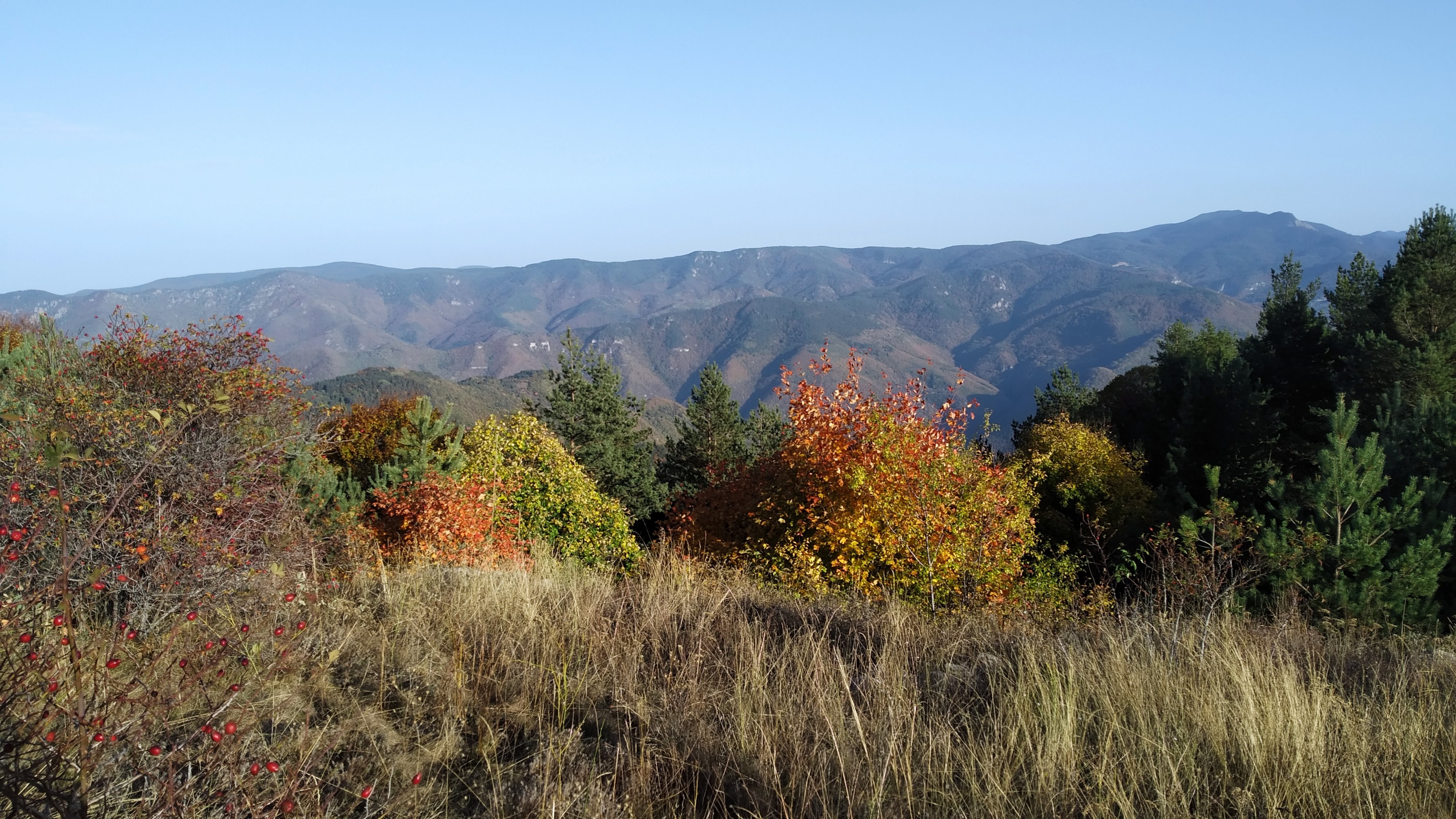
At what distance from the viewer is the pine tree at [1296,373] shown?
2930 centimetres

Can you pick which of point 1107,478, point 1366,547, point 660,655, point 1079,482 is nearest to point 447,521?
point 660,655

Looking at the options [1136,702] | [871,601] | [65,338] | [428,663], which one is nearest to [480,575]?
[428,663]

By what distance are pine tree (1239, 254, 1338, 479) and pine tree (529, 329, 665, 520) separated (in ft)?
78.6

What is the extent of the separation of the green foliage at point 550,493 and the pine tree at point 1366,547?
10.3 m

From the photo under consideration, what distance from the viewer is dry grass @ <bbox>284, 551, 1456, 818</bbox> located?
245 centimetres

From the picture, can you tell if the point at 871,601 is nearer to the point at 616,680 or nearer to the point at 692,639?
the point at 692,639

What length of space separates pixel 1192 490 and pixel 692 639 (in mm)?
27919

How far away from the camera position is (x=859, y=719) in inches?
107

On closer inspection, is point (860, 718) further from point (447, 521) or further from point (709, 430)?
point (709, 430)

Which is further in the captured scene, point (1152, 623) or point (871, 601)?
point (871, 601)

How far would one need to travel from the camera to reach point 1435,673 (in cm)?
362

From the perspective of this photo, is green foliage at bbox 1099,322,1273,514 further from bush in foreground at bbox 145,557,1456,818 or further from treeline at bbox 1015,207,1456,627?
bush in foreground at bbox 145,557,1456,818

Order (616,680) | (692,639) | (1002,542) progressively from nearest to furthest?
1. (616,680)
2. (692,639)
3. (1002,542)

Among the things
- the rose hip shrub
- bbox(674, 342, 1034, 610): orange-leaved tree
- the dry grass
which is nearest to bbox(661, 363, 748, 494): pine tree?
bbox(674, 342, 1034, 610): orange-leaved tree
